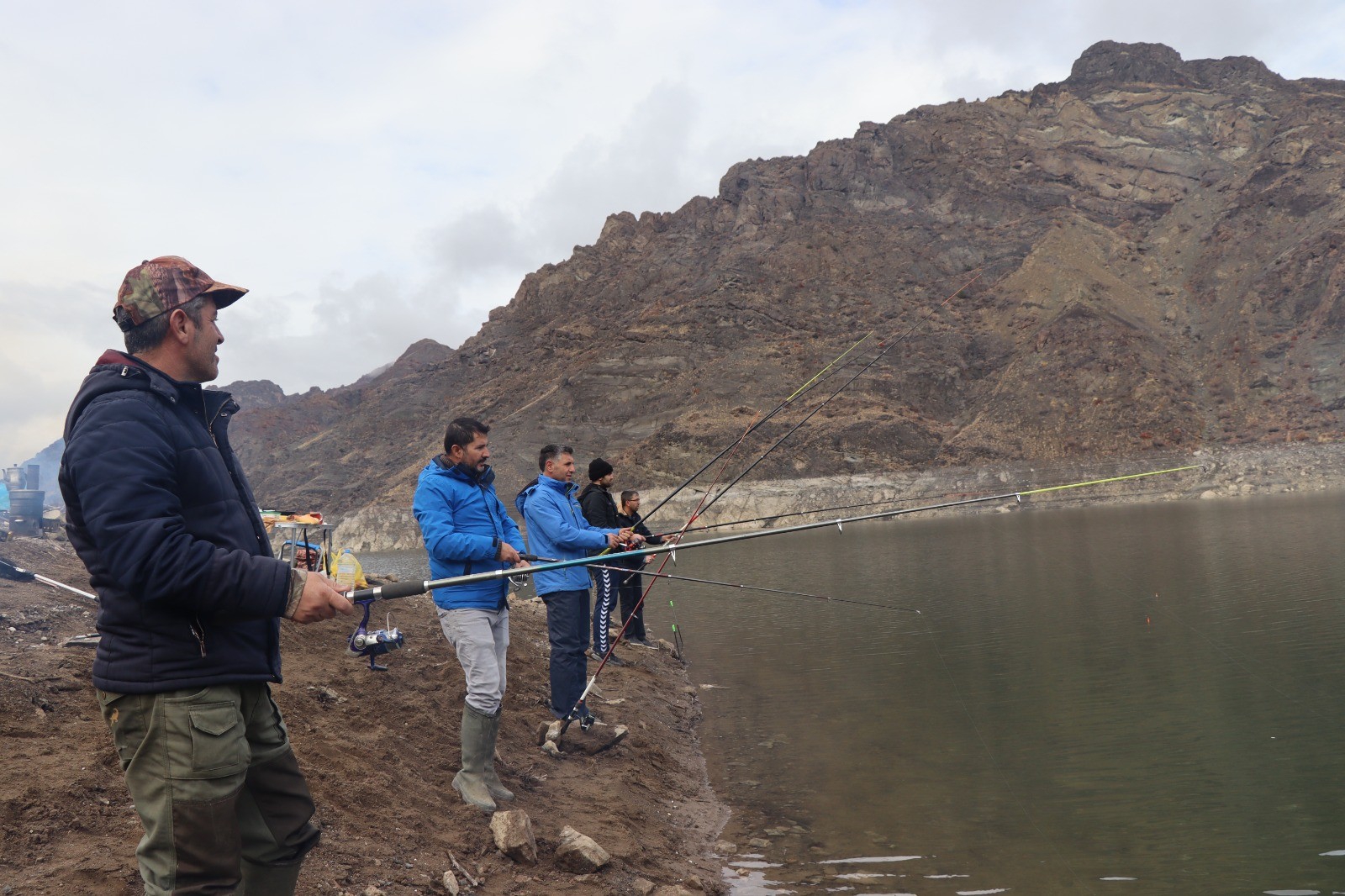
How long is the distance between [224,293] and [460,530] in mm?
2885

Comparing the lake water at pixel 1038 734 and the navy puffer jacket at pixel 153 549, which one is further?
the lake water at pixel 1038 734

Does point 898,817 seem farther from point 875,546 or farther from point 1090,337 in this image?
point 1090,337

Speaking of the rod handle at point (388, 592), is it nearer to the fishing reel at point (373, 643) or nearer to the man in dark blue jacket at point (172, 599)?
the man in dark blue jacket at point (172, 599)

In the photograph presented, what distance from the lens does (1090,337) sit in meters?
73.1

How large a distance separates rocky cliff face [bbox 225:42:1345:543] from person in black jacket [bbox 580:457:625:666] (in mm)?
51678

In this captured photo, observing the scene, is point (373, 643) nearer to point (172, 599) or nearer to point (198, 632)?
point (198, 632)

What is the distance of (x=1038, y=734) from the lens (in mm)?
7113

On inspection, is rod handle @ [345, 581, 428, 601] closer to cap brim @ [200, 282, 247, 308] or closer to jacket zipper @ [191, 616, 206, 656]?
jacket zipper @ [191, 616, 206, 656]

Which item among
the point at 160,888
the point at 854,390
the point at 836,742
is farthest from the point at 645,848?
the point at 854,390

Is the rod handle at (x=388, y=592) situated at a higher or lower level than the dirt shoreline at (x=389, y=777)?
higher

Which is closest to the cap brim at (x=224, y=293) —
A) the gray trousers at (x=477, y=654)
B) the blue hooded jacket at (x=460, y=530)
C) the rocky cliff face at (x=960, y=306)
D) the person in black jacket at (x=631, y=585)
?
the blue hooded jacket at (x=460, y=530)

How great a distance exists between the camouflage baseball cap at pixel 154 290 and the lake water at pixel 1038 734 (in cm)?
393

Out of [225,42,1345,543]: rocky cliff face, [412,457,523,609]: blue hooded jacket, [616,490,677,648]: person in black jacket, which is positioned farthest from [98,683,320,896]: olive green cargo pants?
[225,42,1345,543]: rocky cliff face

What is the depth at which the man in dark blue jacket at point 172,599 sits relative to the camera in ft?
8.01
